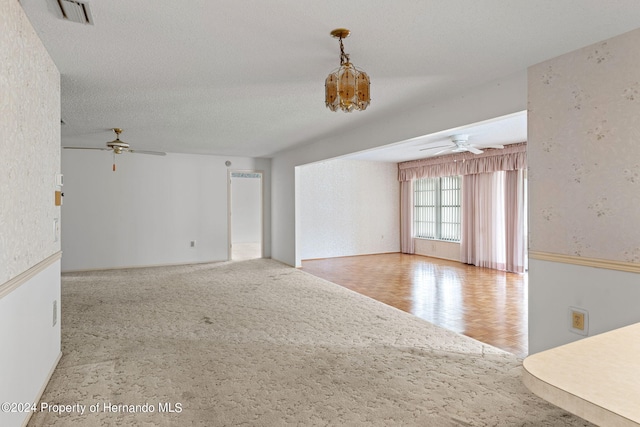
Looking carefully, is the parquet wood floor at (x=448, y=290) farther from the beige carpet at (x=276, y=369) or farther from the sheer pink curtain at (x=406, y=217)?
the sheer pink curtain at (x=406, y=217)

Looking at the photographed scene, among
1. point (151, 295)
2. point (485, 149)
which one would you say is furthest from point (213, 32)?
point (485, 149)

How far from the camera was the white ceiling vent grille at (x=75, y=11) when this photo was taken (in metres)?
1.96

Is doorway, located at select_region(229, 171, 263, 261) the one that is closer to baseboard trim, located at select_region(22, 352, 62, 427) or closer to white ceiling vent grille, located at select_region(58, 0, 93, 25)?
baseboard trim, located at select_region(22, 352, 62, 427)

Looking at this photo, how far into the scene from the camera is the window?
28.1ft

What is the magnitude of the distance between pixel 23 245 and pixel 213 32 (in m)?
1.66

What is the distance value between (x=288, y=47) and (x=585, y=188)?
225 centimetres

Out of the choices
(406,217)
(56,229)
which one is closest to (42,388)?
(56,229)

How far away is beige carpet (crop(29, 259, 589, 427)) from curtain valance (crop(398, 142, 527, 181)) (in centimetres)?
413

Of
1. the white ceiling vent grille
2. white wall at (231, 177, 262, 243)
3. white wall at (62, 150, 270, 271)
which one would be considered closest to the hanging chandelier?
the white ceiling vent grille

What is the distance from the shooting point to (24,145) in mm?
2115

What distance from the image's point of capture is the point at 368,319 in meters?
4.01

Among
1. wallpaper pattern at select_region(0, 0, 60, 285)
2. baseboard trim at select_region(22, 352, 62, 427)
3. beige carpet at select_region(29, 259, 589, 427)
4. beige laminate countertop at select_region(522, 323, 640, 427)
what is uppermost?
wallpaper pattern at select_region(0, 0, 60, 285)

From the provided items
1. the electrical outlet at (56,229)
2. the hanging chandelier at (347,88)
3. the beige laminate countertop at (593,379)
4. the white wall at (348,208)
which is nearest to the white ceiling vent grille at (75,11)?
the hanging chandelier at (347,88)

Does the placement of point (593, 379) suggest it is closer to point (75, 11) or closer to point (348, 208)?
point (75, 11)
